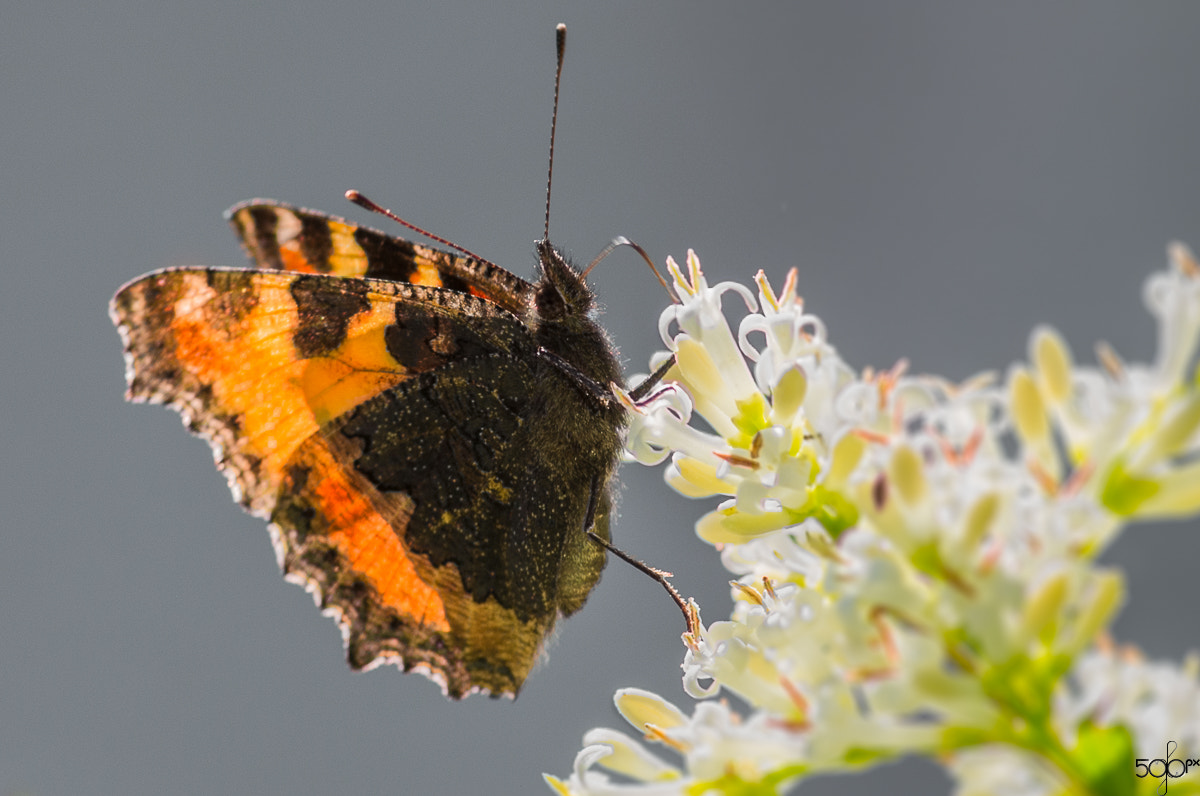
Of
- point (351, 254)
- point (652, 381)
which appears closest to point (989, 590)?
point (652, 381)

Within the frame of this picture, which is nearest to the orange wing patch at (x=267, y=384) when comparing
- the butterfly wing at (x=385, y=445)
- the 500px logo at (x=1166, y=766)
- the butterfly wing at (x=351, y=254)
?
the butterfly wing at (x=385, y=445)

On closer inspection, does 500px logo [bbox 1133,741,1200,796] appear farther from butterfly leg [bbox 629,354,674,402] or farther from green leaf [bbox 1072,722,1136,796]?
butterfly leg [bbox 629,354,674,402]

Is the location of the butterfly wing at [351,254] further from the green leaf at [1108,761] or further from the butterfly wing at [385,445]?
the green leaf at [1108,761]

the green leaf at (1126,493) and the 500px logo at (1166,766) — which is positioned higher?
the green leaf at (1126,493)

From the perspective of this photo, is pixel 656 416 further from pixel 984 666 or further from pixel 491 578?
pixel 491 578

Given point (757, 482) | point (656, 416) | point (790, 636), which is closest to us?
point (790, 636)

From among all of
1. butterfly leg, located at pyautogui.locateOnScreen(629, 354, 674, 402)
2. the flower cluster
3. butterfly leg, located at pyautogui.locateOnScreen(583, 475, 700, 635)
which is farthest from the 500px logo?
butterfly leg, located at pyautogui.locateOnScreen(583, 475, 700, 635)

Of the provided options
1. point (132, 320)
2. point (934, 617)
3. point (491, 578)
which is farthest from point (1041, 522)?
point (132, 320)
